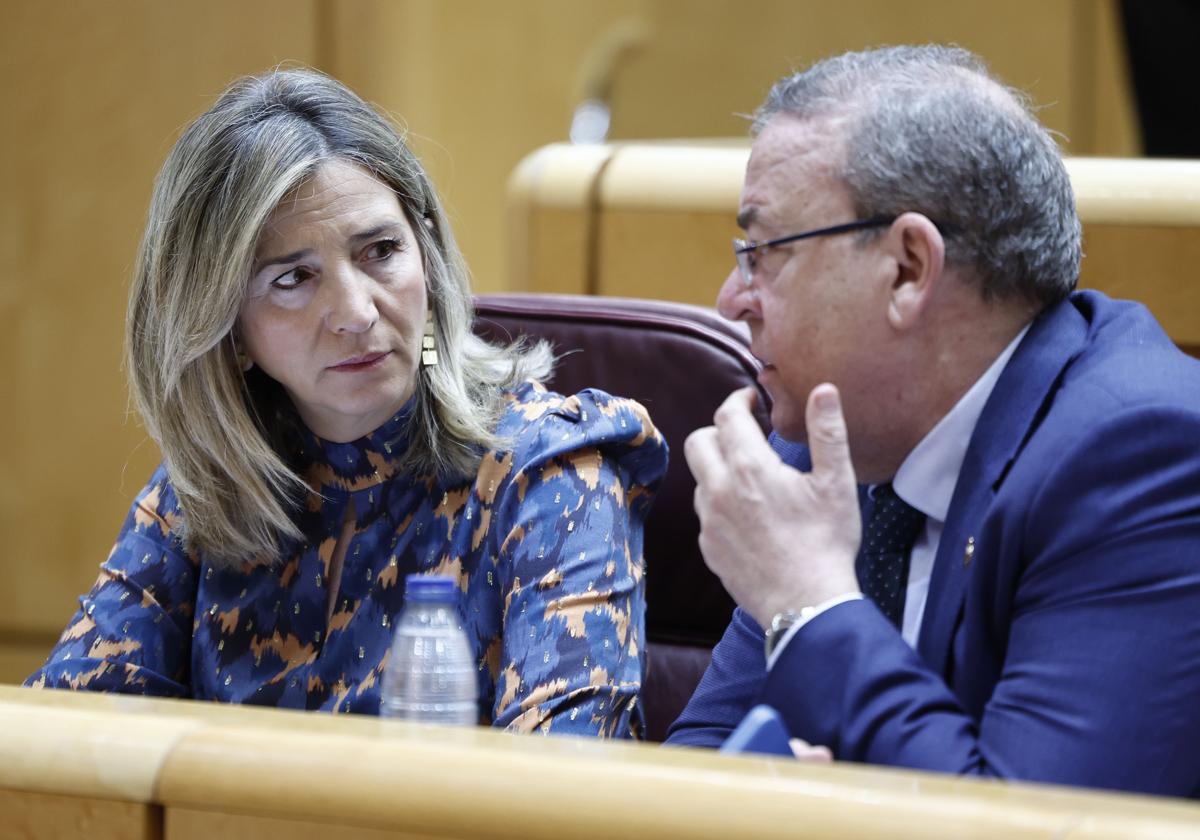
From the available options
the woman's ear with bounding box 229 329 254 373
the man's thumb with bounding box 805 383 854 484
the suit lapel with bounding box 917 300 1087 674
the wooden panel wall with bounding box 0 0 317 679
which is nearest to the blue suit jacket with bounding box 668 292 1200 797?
the suit lapel with bounding box 917 300 1087 674

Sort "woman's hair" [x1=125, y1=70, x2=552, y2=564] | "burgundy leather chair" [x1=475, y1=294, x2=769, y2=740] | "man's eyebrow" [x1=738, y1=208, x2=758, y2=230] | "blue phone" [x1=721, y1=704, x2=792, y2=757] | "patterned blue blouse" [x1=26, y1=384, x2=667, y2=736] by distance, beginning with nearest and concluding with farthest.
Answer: "blue phone" [x1=721, y1=704, x2=792, y2=757] < "man's eyebrow" [x1=738, y1=208, x2=758, y2=230] < "patterned blue blouse" [x1=26, y1=384, x2=667, y2=736] < "woman's hair" [x1=125, y1=70, x2=552, y2=564] < "burgundy leather chair" [x1=475, y1=294, x2=769, y2=740]

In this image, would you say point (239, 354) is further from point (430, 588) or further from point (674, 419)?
point (430, 588)

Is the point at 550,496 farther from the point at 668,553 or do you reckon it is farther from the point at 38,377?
the point at 38,377

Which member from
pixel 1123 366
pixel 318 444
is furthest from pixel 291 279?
pixel 1123 366

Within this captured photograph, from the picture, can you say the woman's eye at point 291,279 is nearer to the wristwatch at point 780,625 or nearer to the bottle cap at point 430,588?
the bottle cap at point 430,588

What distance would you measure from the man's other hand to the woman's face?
19.7 inches

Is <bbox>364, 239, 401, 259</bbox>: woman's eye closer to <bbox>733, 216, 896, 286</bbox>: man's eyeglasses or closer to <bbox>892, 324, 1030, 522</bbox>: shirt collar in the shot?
<bbox>733, 216, 896, 286</bbox>: man's eyeglasses

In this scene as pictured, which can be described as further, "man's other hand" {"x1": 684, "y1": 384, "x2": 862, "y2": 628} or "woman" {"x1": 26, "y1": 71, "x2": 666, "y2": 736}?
"woman" {"x1": 26, "y1": 71, "x2": 666, "y2": 736}

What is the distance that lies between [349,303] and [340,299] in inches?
0.5

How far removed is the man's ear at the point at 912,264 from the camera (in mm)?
1187

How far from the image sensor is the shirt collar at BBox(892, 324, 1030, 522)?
4.00 feet

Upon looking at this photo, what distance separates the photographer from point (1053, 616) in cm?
107

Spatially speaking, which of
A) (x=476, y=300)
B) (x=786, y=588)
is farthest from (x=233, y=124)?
(x=786, y=588)

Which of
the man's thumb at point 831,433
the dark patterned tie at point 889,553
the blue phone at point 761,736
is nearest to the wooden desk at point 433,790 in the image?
the blue phone at point 761,736
